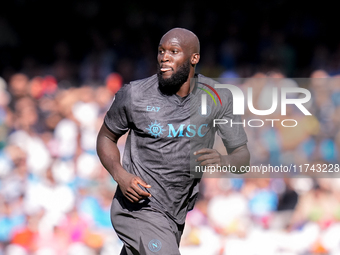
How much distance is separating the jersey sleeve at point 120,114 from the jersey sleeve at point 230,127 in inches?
25.6

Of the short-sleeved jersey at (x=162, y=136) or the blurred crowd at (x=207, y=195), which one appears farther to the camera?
the blurred crowd at (x=207, y=195)

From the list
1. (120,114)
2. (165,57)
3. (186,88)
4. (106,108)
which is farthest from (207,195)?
(165,57)

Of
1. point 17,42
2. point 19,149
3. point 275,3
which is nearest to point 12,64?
point 17,42

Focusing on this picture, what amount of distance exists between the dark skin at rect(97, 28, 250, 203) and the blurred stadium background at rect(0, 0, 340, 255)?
9.13ft

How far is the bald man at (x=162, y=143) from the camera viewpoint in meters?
3.14

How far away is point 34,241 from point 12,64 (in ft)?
9.45

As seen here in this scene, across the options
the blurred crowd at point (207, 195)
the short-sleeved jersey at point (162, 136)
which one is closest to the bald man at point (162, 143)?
the short-sleeved jersey at point (162, 136)

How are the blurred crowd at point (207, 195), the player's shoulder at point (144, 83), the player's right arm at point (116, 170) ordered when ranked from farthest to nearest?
the blurred crowd at point (207, 195), the player's shoulder at point (144, 83), the player's right arm at point (116, 170)

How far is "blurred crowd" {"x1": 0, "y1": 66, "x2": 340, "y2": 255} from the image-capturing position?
5.94 metres

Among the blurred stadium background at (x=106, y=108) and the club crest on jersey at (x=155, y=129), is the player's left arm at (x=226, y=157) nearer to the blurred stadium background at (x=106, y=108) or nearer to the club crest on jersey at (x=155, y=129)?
the club crest on jersey at (x=155, y=129)

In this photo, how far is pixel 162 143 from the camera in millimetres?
3184

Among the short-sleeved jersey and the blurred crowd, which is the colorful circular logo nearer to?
the short-sleeved jersey

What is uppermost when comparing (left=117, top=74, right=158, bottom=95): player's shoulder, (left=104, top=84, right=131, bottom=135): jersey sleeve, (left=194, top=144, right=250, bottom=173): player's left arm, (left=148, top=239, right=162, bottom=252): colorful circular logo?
(left=117, top=74, right=158, bottom=95): player's shoulder

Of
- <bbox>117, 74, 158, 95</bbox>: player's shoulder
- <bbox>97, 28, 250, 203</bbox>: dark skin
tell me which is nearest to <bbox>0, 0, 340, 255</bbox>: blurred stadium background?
<bbox>97, 28, 250, 203</bbox>: dark skin
